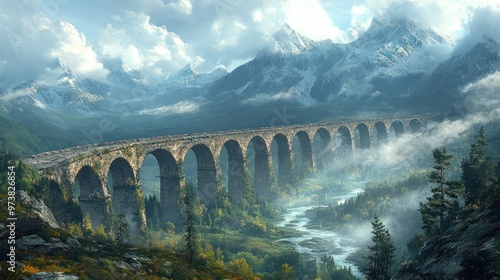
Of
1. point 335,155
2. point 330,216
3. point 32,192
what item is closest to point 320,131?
point 335,155

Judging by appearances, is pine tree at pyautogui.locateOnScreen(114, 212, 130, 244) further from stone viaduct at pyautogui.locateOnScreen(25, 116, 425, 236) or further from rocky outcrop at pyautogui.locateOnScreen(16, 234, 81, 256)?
rocky outcrop at pyautogui.locateOnScreen(16, 234, 81, 256)

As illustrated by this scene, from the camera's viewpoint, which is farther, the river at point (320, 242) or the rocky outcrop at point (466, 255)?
the river at point (320, 242)

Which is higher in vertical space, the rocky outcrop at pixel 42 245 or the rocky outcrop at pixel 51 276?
the rocky outcrop at pixel 42 245

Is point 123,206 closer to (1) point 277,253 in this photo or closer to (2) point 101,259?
(1) point 277,253

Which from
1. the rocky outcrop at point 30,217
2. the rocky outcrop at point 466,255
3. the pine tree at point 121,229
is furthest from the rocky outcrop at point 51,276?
the pine tree at point 121,229

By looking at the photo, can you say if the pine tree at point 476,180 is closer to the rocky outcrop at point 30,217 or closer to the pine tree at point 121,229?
the pine tree at point 121,229

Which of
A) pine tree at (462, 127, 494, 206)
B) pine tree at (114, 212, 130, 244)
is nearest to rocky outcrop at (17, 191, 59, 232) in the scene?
pine tree at (114, 212, 130, 244)
